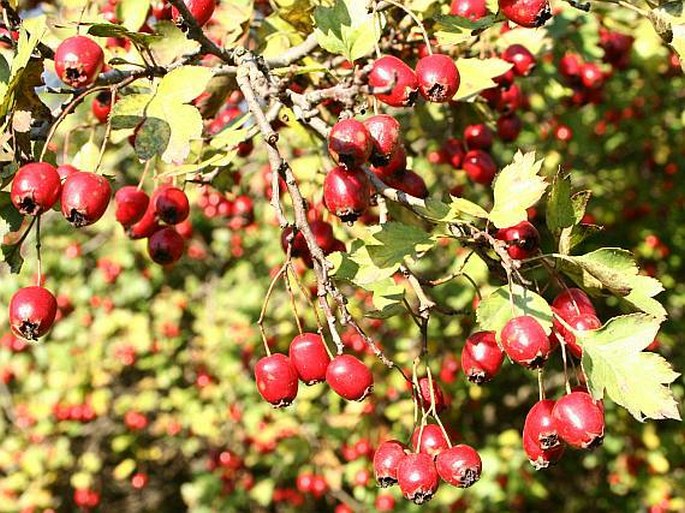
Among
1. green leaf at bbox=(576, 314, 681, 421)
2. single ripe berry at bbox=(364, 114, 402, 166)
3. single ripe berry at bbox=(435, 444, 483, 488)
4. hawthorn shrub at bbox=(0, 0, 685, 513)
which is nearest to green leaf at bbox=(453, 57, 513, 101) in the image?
hawthorn shrub at bbox=(0, 0, 685, 513)

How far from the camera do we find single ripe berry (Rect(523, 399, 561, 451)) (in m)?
1.36

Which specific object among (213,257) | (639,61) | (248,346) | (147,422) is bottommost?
(147,422)

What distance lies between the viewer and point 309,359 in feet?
4.60

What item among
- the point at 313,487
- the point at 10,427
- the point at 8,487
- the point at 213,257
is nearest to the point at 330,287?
the point at 313,487

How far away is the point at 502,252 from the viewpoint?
1.33 meters

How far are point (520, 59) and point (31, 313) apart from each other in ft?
4.95

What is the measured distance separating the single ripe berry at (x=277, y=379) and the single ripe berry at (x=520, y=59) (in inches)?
48.6

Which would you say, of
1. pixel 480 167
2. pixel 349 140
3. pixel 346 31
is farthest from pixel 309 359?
pixel 480 167

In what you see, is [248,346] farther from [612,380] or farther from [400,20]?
[612,380]

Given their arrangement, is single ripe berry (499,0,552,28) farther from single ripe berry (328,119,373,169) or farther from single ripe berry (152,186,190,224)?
single ripe berry (152,186,190,224)

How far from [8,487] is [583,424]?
15.2 ft

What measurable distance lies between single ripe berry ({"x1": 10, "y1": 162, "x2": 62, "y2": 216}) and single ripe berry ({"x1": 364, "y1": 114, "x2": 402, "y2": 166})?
0.58 metres

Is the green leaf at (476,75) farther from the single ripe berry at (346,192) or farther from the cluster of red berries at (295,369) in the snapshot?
the cluster of red berries at (295,369)

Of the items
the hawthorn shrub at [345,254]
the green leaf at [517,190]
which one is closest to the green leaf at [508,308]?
the hawthorn shrub at [345,254]
